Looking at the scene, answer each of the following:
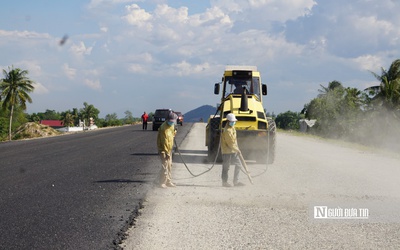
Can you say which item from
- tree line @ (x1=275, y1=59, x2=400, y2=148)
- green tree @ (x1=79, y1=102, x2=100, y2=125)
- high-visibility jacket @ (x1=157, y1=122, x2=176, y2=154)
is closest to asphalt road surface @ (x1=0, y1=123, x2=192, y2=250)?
high-visibility jacket @ (x1=157, y1=122, x2=176, y2=154)

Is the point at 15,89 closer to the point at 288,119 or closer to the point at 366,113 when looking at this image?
the point at 366,113

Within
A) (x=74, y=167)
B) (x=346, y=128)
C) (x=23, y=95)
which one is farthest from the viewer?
(x=23, y=95)

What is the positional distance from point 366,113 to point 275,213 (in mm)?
49099

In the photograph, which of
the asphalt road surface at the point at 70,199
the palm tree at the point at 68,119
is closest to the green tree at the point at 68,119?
the palm tree at the point at 68,119

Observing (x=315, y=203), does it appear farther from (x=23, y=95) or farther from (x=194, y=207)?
(x=23, y=95)

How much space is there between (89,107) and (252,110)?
118502 mm

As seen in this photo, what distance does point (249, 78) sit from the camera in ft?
Result: 60.7

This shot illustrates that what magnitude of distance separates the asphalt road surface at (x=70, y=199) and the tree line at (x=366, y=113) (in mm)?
36671

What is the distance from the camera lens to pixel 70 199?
10188mm

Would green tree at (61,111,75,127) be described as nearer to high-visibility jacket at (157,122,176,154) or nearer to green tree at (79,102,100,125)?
green tree at (79,102,100,125)

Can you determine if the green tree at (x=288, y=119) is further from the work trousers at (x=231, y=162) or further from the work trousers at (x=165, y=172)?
the work trousers at (x=165, y=172)

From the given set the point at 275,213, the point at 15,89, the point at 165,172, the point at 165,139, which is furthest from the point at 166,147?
the point at 15,89

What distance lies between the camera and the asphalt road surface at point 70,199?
718 centimetres

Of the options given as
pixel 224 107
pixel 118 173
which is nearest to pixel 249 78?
pixel 224 107
